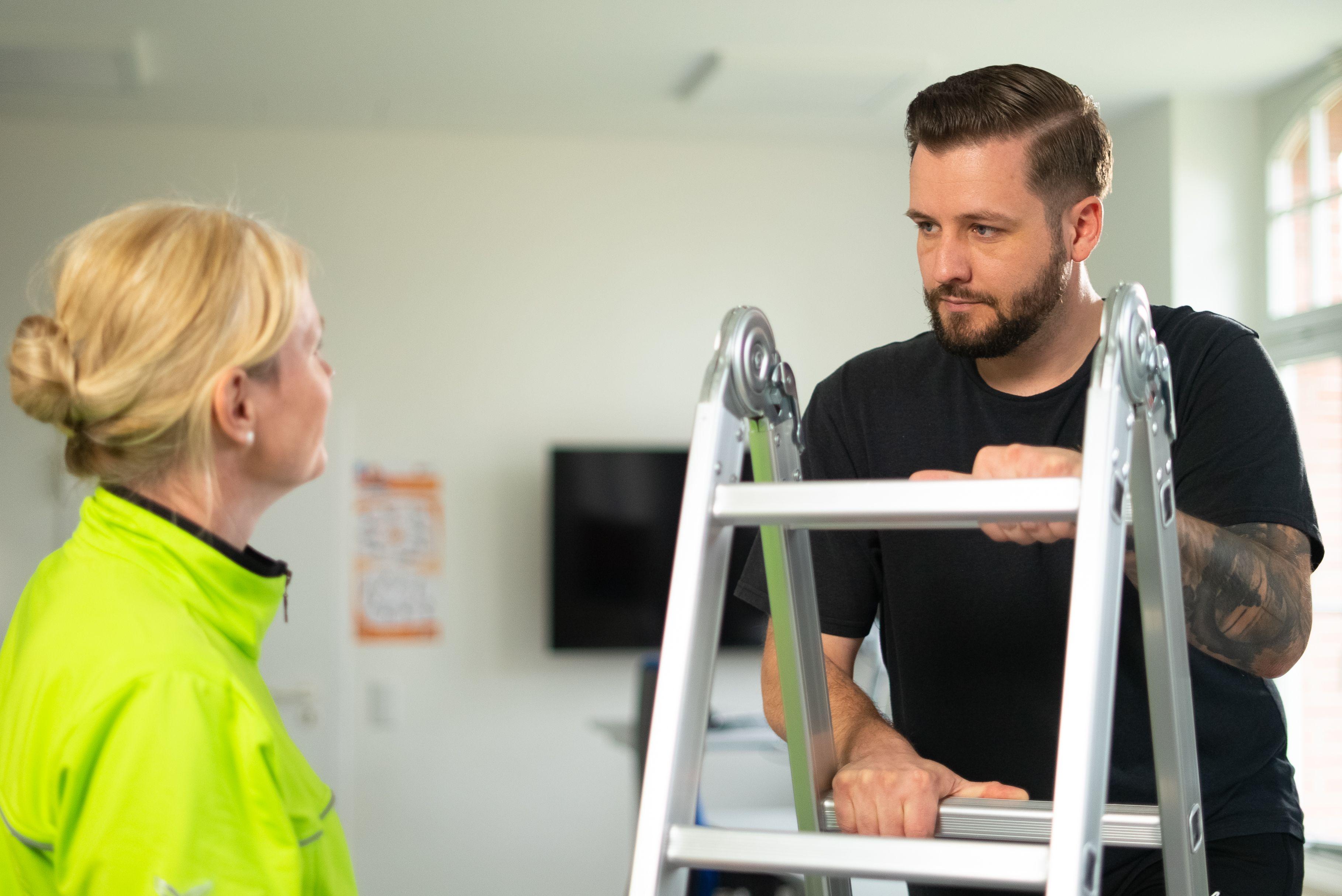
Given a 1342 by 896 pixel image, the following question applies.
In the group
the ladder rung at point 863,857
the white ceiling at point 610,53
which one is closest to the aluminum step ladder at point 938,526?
the ladder rung at point 863,857

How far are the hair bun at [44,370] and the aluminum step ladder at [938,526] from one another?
0.53 metres

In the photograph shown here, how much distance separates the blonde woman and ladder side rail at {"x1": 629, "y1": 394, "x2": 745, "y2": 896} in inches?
11.8

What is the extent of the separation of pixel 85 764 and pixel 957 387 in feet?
3.47

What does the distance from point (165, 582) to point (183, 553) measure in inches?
1.2

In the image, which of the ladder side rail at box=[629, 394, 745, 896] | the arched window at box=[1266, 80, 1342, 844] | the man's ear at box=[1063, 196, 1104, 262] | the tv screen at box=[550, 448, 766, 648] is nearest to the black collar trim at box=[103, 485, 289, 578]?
the ladder side rail at box=[629, 394, 745, 896]

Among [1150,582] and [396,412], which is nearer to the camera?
[1150,582]

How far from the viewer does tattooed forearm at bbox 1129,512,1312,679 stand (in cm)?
118

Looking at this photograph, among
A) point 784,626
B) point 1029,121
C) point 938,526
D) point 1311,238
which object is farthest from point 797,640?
point 1311,238

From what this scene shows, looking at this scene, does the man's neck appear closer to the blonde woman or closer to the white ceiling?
the blonde woman

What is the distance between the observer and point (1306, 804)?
13.5 feet

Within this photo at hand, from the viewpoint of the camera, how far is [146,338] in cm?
104

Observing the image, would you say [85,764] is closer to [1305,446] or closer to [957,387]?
[957,387]

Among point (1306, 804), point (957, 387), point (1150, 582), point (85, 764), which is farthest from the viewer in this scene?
point (1306, 804)

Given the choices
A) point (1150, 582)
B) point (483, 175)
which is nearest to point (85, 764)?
point (1150, 582)
